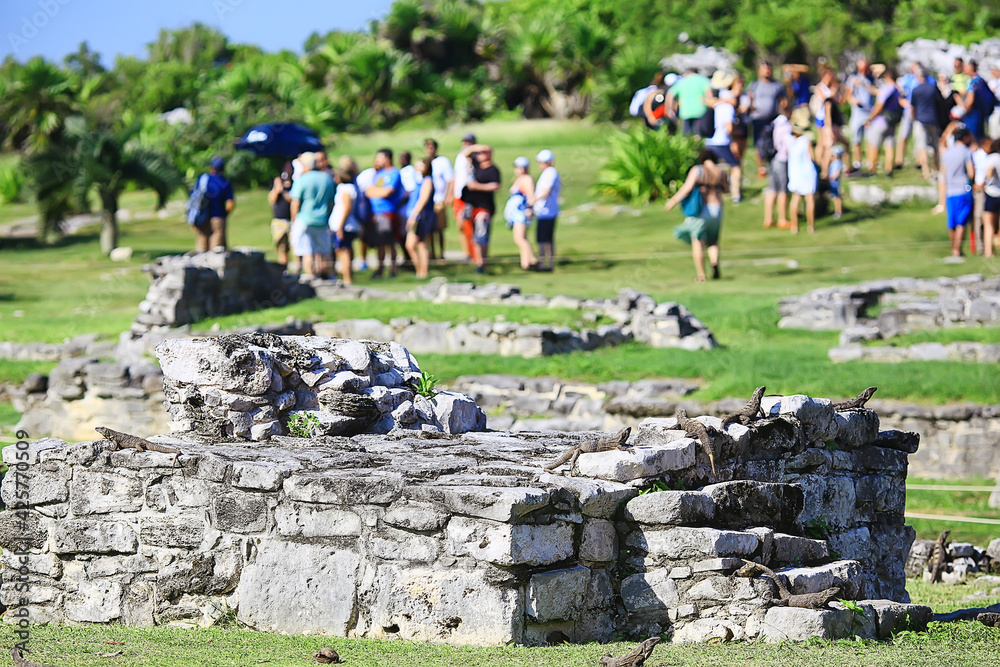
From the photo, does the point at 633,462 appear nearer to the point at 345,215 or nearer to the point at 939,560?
the point at 939,560

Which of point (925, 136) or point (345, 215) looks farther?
point (925, 136)

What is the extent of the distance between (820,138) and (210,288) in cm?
1101

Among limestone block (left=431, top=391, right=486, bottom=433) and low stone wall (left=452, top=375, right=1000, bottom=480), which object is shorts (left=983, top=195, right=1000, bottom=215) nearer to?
low stone wall (left=452, top=375, right=1000, bottom=480)

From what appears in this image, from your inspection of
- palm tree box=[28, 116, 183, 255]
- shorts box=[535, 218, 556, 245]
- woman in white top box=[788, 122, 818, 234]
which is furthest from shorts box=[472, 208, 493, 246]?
palm tree box=[28, 116, 183, 255]

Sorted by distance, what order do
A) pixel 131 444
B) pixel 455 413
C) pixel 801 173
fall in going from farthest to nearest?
1. pixel 801 173
2. pixel 455 413
3. pixel 131 444

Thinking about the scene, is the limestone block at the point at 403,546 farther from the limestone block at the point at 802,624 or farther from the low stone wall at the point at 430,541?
the limestone block at the point at 802,624

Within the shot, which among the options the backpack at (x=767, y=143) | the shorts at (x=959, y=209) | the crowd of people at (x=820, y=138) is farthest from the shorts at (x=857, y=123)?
the shorts at (x=959, y=209)

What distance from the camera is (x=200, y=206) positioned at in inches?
713

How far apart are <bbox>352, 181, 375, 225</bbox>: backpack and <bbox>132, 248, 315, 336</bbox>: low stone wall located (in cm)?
139

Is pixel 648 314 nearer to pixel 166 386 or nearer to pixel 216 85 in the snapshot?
pixel 166 386

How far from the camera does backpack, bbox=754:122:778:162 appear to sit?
21312 mm

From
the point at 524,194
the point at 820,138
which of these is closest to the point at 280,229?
the point at 524,194

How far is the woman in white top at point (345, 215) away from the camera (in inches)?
688

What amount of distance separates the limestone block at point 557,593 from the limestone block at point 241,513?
131 cm
